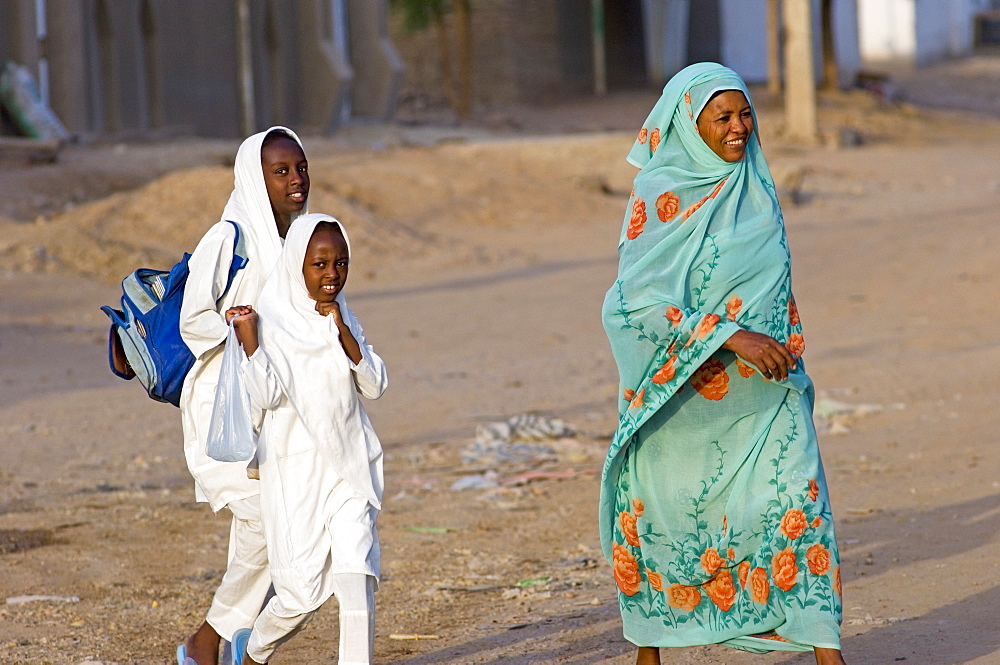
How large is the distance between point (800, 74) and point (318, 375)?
19.9 metres

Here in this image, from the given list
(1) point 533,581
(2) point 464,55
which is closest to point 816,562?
(1) point 533,581

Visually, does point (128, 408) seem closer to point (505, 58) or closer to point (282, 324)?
point (282, 324)

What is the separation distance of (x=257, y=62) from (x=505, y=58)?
33.1 ft

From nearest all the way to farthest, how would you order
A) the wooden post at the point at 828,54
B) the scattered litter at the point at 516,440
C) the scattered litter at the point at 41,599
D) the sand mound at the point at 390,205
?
the scattered litter at the point at 41,599, the scattered litter at the point at 516,440, the sand mound at the point at 390,205, the wooden post at the point at 828,54

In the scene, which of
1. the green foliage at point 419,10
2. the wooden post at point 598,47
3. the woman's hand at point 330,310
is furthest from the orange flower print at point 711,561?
the wooden post at point 598,47

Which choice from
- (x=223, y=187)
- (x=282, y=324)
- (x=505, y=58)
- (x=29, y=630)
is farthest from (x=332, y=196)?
(x=505, y=58)

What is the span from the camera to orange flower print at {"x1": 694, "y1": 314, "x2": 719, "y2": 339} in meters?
3.21

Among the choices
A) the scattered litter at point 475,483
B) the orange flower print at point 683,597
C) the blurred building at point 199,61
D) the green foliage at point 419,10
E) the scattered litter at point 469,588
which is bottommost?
the scattered litter at point 475,483

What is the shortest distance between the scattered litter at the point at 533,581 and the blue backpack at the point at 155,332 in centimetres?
164

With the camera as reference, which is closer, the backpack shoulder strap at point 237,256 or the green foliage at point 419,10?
the backpack shoulder strap at point 237,256

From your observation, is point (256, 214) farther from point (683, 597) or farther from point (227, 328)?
point (683, 597)

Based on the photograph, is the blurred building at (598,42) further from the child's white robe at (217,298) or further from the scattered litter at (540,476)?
the child's white robe at (217,298)

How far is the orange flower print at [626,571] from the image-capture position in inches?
132

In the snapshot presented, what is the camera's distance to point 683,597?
3.29 metres
